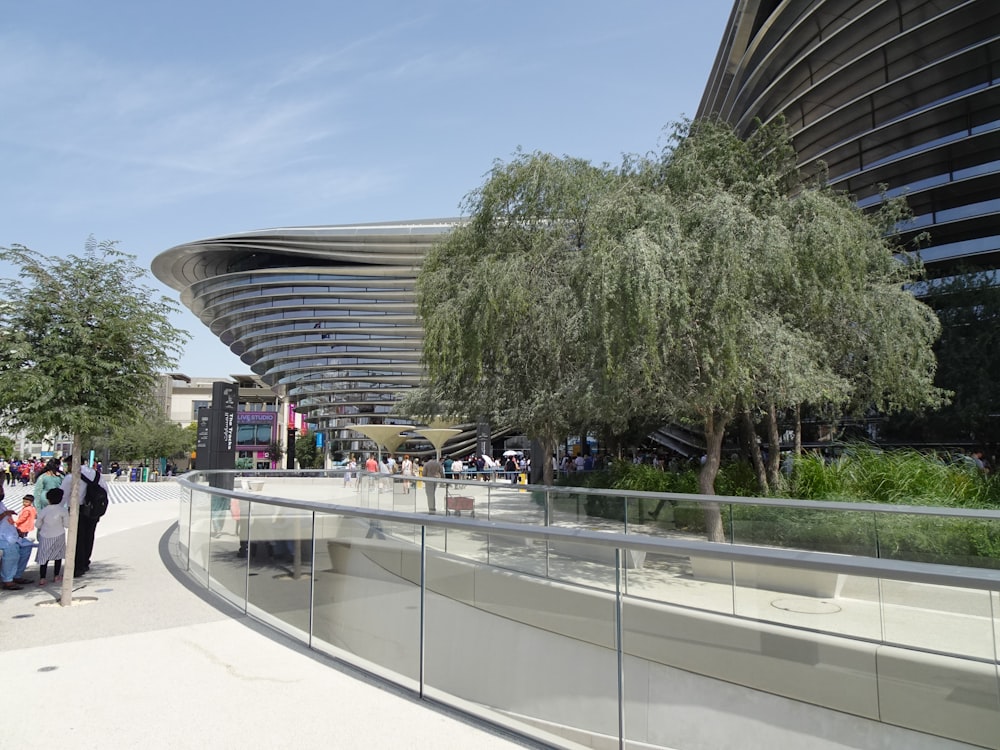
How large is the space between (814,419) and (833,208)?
53.4ft

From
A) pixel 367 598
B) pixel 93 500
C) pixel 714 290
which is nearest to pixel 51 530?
pixel 93 500

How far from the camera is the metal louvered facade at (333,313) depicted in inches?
3322

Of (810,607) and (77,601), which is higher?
(810,607)

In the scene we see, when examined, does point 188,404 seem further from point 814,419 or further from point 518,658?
point 518,658

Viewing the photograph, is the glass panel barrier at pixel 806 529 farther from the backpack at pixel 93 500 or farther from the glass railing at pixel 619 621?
the backpack at pixel 93 500

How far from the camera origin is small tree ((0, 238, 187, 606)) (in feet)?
26.6

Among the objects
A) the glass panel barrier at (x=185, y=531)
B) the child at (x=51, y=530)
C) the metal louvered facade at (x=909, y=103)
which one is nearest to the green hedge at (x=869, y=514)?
the glass panel barrier at (x=185, y=531)

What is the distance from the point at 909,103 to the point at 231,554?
1287 inches

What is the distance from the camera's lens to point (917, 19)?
2867cm

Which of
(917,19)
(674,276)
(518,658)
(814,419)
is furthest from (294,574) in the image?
(917,19)

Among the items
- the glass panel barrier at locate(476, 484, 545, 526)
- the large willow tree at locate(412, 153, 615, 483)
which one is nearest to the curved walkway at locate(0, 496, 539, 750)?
the glass panel barrier at locate(476, 484, 545, 526)

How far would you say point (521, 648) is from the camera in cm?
448

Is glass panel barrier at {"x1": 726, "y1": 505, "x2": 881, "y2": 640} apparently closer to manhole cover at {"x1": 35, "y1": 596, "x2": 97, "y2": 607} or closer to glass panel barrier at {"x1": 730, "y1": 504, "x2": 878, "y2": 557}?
glass panel barrier at {"x1": 730, "y1": 504, "x2": 878, "y2": 557}

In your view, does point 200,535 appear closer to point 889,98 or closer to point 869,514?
point 869,514
